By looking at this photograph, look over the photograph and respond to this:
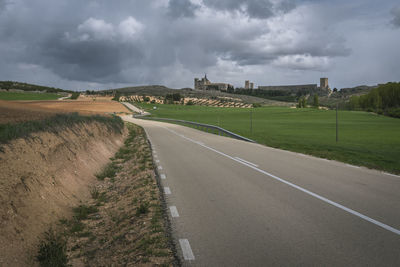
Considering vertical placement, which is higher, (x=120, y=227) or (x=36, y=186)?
(x=36, y=186)

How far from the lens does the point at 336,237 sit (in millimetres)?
4867

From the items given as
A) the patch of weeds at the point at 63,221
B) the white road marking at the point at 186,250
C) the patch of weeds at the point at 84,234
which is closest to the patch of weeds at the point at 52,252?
the patch of weeds at the point at 84,234

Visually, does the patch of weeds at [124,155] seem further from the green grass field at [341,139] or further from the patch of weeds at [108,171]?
the green grass field at [341,139]

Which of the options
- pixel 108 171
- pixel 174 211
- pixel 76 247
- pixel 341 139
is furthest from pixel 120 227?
pixel 341 139

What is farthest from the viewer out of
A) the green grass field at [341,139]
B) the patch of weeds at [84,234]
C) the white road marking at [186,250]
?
the green grass field at [341,139]

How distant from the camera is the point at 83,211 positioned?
6797 millimetres

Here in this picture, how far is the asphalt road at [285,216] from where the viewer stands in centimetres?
429

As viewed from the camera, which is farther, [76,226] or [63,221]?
[63,221]

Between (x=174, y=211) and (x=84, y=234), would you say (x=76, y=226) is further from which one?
(x=174, y=211)

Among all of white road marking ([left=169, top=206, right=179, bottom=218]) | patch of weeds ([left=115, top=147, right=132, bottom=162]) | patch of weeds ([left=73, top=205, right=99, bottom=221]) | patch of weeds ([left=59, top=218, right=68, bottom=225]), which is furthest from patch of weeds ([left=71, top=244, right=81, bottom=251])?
patch of weeds ([left=115, top=147, right=132, bottom=162])

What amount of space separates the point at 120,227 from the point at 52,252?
1489 millimetres

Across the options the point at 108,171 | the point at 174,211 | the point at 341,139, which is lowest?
the point at 341,139

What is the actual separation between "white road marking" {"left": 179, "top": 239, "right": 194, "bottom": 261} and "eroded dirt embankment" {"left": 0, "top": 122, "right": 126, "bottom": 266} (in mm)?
2230

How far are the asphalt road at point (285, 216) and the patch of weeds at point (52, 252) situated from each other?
1.76m
